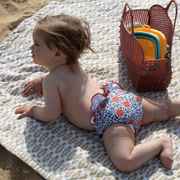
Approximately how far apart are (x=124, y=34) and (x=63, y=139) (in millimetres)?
1029

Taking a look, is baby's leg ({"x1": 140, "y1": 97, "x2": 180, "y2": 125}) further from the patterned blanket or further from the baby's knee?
the baby's knee

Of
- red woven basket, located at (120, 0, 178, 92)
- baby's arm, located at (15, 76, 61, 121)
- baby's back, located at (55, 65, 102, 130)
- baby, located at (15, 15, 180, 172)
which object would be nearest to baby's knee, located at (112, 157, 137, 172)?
baby, located at (15, 15, 180, 172)

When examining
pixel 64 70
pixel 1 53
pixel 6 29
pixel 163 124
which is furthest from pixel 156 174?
pixel 6 29

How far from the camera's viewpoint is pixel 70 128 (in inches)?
70.7

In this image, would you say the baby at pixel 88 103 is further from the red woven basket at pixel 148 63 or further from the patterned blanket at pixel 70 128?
the red woven basket at pixel 148 63

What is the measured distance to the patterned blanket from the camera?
60.9 inches

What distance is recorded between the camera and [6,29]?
9.28 feet

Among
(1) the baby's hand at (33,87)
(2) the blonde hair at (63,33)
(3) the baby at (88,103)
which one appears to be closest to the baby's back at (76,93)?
(3) the baby at (88,103)

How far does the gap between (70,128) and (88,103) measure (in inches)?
10.9

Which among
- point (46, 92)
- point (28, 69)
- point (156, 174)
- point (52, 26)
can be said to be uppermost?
point (52, 26)

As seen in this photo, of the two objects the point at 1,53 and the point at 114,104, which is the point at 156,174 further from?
the point at 1,53

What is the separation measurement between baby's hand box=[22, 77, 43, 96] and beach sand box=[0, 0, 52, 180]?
19.5 inches

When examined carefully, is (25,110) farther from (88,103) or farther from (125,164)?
(125,164)

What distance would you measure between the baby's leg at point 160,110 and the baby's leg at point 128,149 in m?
0.21
